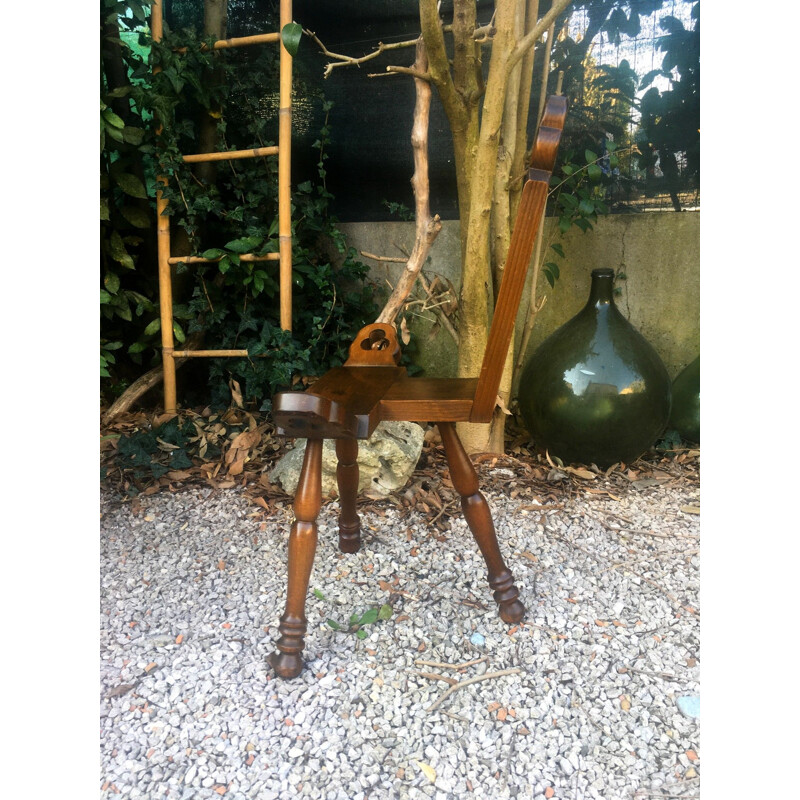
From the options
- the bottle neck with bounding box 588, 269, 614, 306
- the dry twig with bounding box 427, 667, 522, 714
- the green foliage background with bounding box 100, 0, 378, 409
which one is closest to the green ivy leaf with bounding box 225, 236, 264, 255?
the green foliage background with bounding box 100, 0, 378, 409

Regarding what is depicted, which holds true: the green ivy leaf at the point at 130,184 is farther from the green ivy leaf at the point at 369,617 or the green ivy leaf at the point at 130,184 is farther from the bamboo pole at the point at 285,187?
the green ivy leaf at the point at 369,617

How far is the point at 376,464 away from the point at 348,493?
43cm

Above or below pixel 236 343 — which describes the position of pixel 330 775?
below

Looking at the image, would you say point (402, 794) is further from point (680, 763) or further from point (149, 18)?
point (149, 18)

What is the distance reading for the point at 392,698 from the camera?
142 cm

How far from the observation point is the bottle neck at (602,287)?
99.0 inches

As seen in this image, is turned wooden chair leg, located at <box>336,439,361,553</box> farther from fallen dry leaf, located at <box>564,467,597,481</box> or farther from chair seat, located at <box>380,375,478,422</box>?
fallen dry leaf, located at <box>564,467,597,481</box>

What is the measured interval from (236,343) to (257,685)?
1961 mm

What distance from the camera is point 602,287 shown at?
253 cm

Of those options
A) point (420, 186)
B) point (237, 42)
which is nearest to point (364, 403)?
point (420, 186)

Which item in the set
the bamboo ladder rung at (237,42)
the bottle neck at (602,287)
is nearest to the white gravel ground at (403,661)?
the bottle neck at (602,287)

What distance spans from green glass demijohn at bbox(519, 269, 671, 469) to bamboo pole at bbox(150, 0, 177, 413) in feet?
5.62

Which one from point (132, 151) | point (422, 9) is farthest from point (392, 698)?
point (132, 151)

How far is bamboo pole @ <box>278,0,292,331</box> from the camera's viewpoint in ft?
9.15
